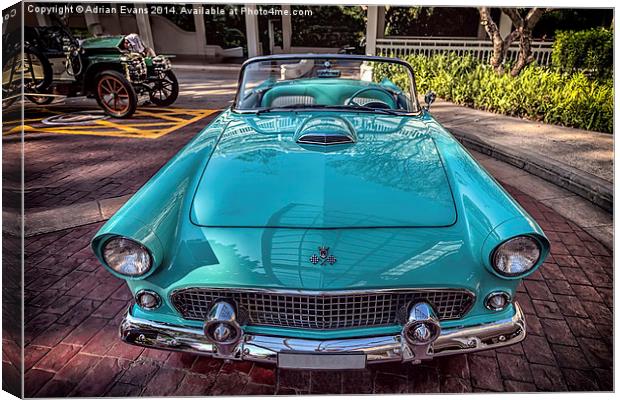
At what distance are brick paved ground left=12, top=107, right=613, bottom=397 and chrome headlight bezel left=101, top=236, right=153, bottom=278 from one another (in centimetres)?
53

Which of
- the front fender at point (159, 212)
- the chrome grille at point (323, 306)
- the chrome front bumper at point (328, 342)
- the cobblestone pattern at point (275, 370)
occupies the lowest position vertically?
the cobblestone pattern at point (275, 370)

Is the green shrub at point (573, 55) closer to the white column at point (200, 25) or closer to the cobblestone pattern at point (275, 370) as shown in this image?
the cobblestone pattern at point (275, 370)

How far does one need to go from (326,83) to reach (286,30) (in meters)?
0.46

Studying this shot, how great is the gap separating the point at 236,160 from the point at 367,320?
0.89 metres

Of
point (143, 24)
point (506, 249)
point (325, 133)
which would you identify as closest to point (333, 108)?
point (325, 133)

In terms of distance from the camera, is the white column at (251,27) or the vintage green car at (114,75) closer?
→ the white column at (251,27)

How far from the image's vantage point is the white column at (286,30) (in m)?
2.06

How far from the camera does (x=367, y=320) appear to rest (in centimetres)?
138

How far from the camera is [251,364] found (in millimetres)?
1642

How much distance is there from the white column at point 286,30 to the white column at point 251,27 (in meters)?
0.16

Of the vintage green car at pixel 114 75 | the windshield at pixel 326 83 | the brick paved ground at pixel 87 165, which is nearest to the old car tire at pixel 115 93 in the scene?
the vintage green car at pixel 114 75

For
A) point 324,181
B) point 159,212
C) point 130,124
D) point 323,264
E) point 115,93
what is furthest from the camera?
point 115,93

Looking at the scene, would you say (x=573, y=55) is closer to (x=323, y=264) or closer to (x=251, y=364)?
(x=323, y=264)

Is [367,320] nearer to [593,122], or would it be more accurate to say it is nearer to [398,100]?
[398,100]
